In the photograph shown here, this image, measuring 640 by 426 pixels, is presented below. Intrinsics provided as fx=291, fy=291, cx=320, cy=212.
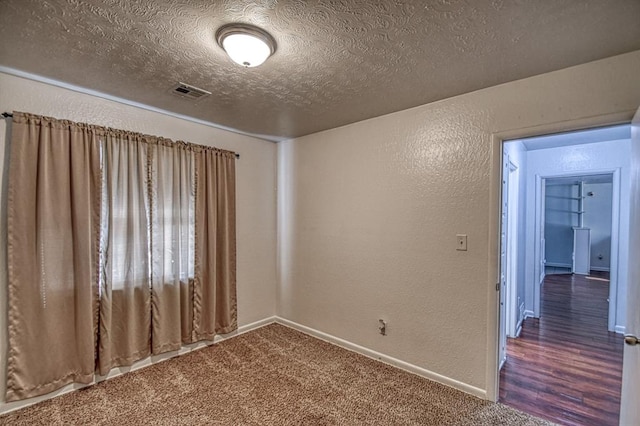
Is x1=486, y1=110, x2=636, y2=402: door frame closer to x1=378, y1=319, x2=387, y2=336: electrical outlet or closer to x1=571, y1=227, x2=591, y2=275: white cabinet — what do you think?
x1=378, y1=319, x2=387, y2=336: electrical outlet

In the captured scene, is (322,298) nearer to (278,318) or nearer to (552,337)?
(278,318)

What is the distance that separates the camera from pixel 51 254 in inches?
86.2

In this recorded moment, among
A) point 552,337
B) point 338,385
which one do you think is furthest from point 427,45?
point 552,337

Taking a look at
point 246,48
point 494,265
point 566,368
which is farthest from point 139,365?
point 566,368

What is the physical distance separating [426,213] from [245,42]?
192 cm

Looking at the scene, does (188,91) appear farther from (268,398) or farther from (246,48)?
(268,398)

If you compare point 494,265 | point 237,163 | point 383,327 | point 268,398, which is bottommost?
point 268,398

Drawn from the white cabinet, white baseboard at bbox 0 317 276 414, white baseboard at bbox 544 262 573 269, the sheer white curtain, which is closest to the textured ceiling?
the sheer white curtain

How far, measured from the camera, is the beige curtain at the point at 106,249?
2104mm

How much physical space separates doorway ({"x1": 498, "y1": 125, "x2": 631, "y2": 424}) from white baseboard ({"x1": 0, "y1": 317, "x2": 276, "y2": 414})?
2.66 meters

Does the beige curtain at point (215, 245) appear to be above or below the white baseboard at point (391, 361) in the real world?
above

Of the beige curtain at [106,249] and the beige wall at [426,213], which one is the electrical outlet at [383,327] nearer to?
the beige wall at [426,213]

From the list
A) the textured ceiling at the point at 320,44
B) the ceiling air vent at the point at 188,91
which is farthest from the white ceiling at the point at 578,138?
the ceiling air vent at the point at 188,91

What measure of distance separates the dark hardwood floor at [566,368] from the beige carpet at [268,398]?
33cm
